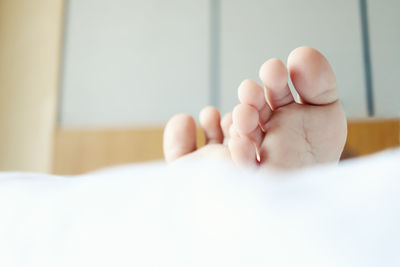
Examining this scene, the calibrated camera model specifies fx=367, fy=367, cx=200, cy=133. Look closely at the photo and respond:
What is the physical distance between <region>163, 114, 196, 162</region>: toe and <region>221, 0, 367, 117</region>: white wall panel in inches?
22.1

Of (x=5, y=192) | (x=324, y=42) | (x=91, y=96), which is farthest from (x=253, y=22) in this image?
(x=5, y=192)

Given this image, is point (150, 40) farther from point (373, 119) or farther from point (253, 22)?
point (373, 119)

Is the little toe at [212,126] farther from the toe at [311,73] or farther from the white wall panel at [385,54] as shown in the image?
the white wall panel at [385,54]

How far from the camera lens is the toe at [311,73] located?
447 mm

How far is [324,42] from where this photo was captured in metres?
1.23

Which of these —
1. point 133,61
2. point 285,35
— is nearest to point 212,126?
point 285,35

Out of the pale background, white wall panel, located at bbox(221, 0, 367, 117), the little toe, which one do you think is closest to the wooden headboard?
the pale background

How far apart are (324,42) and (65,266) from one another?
46.4 inches

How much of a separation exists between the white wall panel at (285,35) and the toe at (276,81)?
598mm

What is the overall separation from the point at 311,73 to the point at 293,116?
0.06 m

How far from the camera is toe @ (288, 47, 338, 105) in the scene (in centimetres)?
45

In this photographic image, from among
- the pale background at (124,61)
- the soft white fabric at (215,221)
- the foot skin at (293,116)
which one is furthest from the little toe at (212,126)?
the pale background at (124,61)

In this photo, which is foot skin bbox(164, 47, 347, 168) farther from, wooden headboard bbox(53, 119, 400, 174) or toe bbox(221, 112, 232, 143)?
wooden headboard bbox(53, 119, 400, 174)

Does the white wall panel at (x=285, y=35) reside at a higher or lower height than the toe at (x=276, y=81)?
higher
